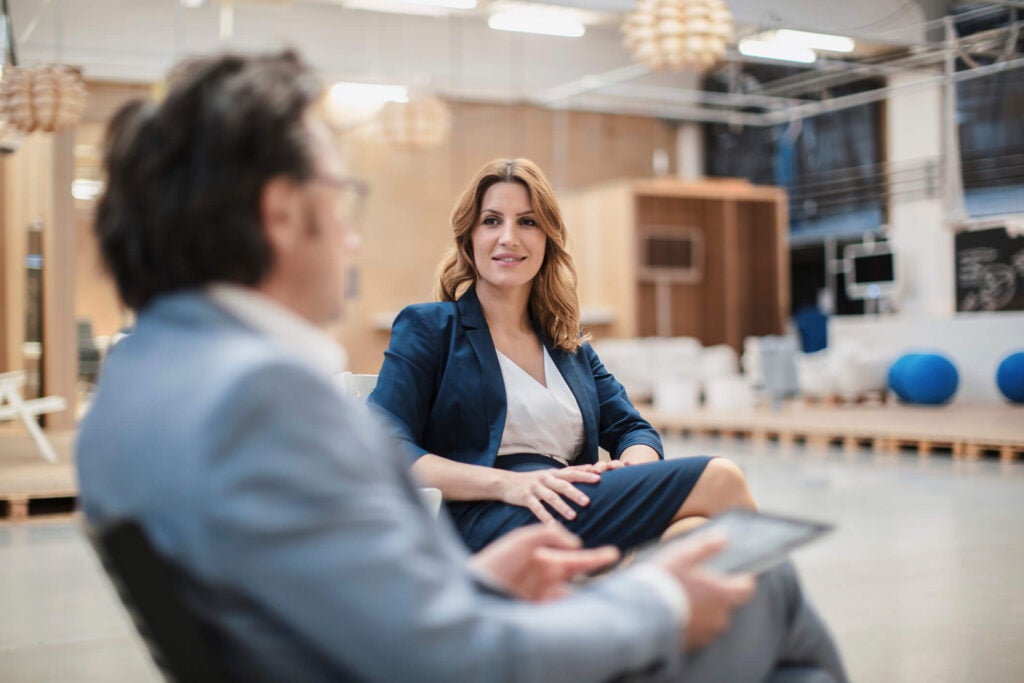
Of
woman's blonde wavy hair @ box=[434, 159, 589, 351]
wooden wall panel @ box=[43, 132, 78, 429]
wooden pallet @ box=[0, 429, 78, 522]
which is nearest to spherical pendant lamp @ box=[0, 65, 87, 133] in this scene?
wooden pallet @ box=[0, 429, 78, 522]

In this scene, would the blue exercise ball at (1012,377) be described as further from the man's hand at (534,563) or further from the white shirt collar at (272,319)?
the white shirt collar at (272,319)

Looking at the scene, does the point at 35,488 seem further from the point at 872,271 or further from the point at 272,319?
the point at 872,271

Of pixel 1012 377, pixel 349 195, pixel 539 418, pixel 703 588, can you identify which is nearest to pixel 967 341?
pixel 1012 377

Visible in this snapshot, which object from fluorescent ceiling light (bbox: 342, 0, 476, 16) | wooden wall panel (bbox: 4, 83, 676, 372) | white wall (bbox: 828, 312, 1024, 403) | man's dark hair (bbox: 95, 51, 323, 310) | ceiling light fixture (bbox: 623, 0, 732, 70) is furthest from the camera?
wooden wall panel (bbox: 4, 83, 676, 372)

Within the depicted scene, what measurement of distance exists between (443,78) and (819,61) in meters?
5.14

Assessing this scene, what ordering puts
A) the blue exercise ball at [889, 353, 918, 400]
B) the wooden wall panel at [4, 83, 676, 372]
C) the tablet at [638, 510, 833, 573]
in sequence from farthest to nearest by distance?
the wooden wall panel at [4, 83, 676, 372], the blue exercise ball at [889, 353, 918, 400], the tablet at [638, 510, 833, 573]

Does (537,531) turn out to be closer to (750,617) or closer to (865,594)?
(750,617)

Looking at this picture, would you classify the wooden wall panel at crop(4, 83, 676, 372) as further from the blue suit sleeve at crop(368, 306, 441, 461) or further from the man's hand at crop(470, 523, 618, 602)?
the man's hand at crop(470, 523, 618, 602)

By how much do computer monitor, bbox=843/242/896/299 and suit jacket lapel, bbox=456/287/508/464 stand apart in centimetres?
1216

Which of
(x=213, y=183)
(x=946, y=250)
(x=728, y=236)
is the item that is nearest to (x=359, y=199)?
(x=213, y=183)

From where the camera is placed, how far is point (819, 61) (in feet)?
45.2

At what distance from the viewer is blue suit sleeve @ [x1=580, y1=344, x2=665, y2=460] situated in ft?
8.74

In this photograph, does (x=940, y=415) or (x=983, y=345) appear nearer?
(x=940, y=415)

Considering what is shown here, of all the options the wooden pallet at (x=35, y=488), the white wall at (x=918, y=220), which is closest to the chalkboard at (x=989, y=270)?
the white wall at (x=918, y=220)
